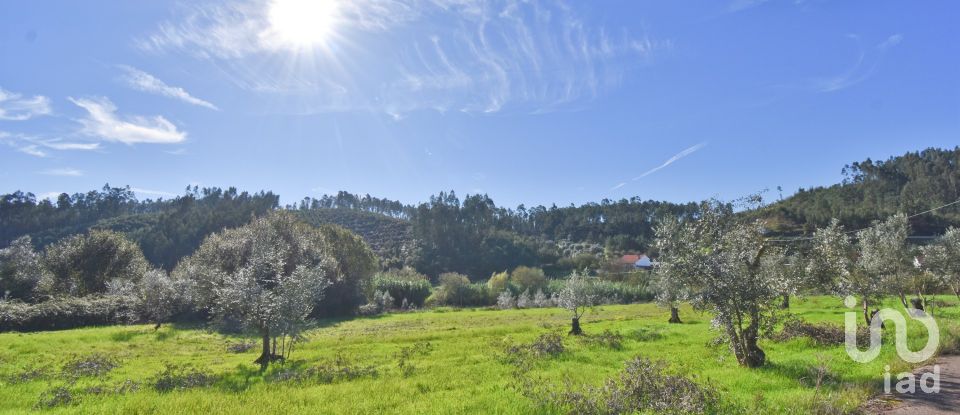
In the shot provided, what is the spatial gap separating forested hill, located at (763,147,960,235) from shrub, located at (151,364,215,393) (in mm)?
119521

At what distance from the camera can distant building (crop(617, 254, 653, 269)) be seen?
147375 millimetres

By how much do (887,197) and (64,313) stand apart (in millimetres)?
198689

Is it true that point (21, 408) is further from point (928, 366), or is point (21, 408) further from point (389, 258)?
point (389, 258)

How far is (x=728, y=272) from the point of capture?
19.7 m

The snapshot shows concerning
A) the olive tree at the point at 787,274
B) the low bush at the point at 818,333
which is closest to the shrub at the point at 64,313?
the olive tree at the point at 787,274

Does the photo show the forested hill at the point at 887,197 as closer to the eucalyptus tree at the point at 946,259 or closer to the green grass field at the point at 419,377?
the eucalyptus tree at the point at 946,259

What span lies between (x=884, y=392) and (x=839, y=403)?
3180mm

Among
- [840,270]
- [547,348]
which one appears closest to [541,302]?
[840,270]

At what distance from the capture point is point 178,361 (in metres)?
27.9

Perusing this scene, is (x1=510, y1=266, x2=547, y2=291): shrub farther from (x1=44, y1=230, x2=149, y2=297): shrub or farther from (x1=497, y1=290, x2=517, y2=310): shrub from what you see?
(x1=44, y1=230, x2=149, y2=297): shrub

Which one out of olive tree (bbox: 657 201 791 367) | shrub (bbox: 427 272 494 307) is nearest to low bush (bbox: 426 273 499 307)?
shrub (bbox: 427 272 494 307)

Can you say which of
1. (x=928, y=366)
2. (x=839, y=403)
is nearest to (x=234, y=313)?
(x=839, y=403)

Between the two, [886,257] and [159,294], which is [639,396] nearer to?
[886,257]

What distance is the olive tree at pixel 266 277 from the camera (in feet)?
88.5
